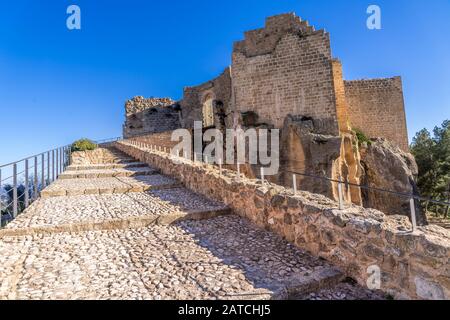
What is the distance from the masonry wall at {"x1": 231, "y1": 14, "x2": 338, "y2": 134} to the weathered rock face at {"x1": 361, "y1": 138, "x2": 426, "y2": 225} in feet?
14.8

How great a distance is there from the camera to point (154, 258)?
170 inches

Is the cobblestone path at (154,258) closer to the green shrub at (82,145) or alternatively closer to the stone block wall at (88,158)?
the stone block wall at (88,158)

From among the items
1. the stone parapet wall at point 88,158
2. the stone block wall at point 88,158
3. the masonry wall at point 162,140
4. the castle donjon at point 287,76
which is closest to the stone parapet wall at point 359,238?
the castle donjon at point 287,76

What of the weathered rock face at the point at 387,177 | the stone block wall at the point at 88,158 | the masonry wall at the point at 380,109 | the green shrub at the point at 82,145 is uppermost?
the masonry wall at the point at 380,109

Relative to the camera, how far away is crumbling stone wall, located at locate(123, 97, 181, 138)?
109 feet

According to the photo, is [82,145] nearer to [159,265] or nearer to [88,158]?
[88,158]

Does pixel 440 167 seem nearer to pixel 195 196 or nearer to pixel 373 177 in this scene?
pixel 373 177

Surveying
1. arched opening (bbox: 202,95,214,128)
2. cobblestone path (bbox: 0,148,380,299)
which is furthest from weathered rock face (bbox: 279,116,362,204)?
arched opening (bbox: 202,95,214,128)

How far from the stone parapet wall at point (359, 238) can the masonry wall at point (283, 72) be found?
1215 centimetres

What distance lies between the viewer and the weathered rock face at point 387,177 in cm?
1916

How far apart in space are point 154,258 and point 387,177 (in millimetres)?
18519

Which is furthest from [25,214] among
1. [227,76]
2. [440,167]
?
[440,167]

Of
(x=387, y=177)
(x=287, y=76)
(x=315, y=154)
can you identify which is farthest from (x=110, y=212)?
(x=387, y=177)
